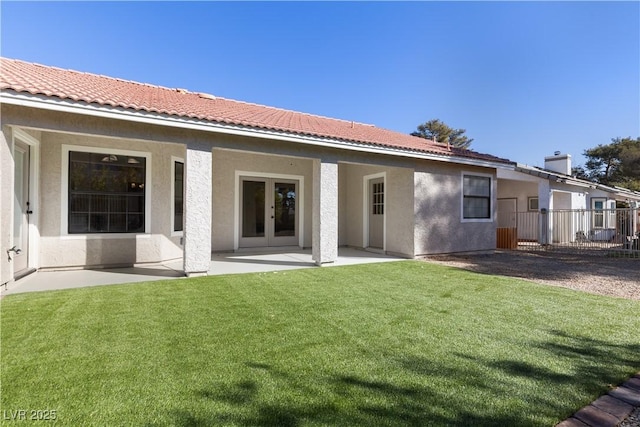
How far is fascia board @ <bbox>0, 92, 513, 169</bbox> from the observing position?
18.8 feet

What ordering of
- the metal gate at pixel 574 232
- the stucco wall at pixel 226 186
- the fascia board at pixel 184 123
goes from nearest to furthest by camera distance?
the fascia board at pixel 184 123 < the stucco wall at pixel 226 186 < the metal gate at pixel 574 232

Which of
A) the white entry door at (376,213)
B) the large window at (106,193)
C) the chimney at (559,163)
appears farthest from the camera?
the chimney at (559,163)

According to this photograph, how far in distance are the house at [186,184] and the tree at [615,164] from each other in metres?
34.4

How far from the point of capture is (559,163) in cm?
2353

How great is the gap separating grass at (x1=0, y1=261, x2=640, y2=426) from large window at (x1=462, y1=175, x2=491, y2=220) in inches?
260

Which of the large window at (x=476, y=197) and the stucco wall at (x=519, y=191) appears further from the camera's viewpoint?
the stucco wall at (x=519, y=191)

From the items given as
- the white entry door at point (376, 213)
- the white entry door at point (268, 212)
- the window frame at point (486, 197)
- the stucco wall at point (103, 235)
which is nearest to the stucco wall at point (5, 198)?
the stucco wall at point (103, 235)

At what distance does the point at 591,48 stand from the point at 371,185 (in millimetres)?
12480

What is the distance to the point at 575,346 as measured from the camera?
12.4 ft

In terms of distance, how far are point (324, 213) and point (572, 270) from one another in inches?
296

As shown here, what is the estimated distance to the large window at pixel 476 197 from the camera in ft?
40.6

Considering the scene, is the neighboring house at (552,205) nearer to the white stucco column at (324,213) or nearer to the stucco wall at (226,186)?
the white stucco column at (324,213)

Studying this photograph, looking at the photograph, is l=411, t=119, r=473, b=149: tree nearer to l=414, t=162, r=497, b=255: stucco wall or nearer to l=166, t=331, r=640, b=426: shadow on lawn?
l=414, t=162, r=497, b=255: stucco wall

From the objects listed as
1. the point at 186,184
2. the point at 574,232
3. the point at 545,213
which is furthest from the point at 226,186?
the point at 574,232
